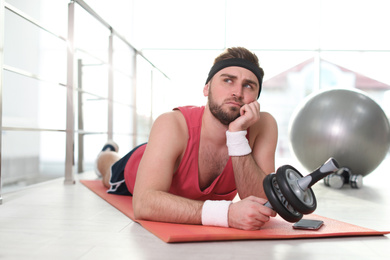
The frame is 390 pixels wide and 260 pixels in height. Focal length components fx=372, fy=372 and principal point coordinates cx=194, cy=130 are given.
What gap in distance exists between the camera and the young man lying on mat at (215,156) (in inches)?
57.2

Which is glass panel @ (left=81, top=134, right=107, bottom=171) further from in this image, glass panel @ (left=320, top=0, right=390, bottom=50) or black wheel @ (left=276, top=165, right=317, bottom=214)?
glass panel @ (left=320, top=0, right=390, bottom=50)

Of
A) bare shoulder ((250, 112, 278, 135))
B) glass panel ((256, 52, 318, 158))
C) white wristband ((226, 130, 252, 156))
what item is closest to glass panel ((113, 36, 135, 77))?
bare shoulder ((250, 112, 278, 135))

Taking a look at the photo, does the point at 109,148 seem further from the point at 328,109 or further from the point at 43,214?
the point at 328,109

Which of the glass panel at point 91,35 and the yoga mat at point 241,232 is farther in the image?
the glass panel at point 91,35

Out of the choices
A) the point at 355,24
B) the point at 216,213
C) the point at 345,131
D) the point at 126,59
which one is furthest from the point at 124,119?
the point at 355,24

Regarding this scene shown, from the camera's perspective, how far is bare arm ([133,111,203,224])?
1.45m

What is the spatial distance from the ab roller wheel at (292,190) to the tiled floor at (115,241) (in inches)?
5.3

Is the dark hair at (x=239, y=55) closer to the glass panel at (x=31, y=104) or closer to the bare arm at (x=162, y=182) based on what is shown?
the bare arm at (x=162, y=182)

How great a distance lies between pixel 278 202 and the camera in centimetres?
127

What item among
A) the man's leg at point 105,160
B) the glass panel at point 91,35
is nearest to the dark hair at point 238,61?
the man's leg at point 105,160

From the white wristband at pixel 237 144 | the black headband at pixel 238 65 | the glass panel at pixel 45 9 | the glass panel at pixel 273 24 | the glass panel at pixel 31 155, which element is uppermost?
the glass panel at pixel 273 24

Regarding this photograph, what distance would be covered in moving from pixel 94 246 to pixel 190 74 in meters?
6.91

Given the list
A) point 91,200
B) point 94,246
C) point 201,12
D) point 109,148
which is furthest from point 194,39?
point 94,246

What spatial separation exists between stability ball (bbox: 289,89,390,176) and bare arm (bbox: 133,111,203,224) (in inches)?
76.7
